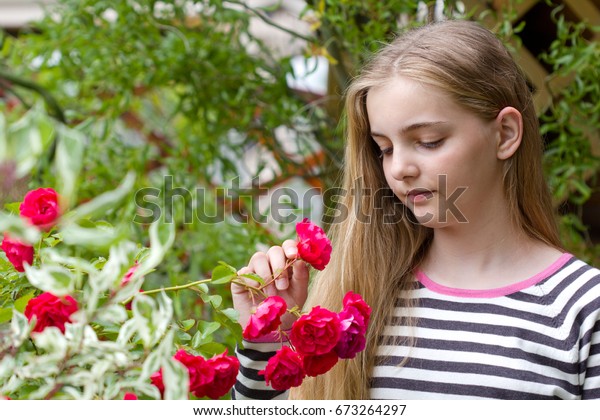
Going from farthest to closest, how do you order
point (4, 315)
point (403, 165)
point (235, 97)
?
1. point (235, 97)
2. point (403, 165)
3. point (4, 315)

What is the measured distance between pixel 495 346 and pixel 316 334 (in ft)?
1.13

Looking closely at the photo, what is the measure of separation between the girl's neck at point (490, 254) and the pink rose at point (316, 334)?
1.21 feet

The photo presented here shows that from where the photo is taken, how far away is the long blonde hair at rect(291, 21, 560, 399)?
1.01 metres

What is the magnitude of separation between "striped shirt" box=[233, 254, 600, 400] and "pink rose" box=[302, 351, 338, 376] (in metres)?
0.29

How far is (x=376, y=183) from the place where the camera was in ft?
3.72

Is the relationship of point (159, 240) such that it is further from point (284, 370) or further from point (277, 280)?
point (277, 280)

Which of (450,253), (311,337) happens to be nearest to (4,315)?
(311,337)

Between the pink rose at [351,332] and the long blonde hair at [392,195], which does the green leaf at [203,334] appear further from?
the long blonde hair at [392,195]

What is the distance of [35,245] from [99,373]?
29 cm

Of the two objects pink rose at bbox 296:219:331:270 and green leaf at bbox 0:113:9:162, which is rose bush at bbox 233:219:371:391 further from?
green leaf at bbox 0:113:9:162

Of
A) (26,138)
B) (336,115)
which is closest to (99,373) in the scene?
(26,138)

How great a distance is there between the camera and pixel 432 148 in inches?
37.3

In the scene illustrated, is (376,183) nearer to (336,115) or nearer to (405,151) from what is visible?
(405,151)

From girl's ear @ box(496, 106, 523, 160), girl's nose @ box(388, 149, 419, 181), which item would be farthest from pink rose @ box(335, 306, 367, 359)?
girl's ear @ box(496, 106, 523, 160)
